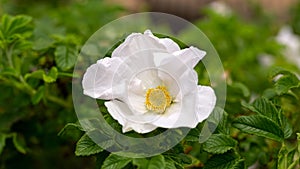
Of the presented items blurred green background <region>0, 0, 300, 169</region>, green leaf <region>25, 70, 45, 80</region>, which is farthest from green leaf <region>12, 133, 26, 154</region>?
green leaf <region>25, 70, 45, 80</region>

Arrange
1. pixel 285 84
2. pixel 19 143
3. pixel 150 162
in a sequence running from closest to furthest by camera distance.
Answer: pixel 150 162
pixel 285 84
pixel 19 143

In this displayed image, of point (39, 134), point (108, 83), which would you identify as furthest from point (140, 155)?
point (39, 134)

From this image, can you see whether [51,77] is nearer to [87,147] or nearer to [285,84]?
[87,147]

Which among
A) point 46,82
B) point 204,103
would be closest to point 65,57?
point 46,82

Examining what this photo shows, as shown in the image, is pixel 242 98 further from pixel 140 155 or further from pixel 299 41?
pixel 299 41

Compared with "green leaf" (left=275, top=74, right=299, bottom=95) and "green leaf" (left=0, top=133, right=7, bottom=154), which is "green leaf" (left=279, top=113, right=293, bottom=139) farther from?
"green leaf" (left=0, top=133, right=7, bottom=154)

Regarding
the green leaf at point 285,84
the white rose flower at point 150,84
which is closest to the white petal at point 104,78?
the white rose flower at point 150,84
